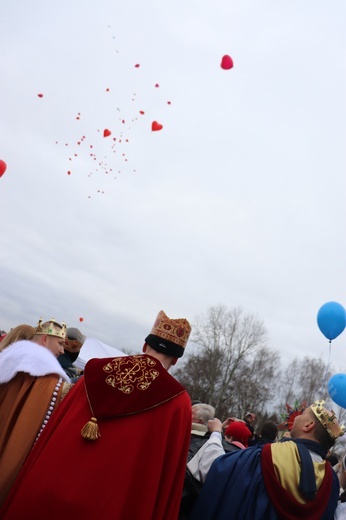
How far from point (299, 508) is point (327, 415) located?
714mm

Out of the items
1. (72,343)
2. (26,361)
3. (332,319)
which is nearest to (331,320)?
(332,319)

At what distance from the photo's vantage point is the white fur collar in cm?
314

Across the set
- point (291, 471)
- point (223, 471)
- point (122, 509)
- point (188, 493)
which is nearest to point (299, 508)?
point (291, 471)

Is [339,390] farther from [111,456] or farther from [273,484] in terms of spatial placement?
[111,456]

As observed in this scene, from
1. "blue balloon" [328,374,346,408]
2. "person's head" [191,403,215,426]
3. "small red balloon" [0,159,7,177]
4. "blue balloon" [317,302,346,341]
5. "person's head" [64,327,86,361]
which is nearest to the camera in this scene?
"person's head" [191,403,215,426]

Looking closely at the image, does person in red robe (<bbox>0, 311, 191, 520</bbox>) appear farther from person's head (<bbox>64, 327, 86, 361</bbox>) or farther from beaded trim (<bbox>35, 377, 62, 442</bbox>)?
person's head (<bbox>64, 327, 86, 361</bbox>)

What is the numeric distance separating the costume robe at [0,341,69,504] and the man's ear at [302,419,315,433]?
1.86 m

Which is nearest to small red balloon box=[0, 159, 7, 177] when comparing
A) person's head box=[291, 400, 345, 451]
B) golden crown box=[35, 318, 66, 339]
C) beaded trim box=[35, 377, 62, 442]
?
golden crown box=[35, 318, 66, 339]

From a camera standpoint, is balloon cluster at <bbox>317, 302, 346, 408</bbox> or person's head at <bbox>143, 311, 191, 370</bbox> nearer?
person's head at <bbox>143, 311, 191, 370</bbox>

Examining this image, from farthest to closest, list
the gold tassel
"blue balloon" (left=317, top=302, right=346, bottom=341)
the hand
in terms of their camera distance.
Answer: "blue balloon" (left=317, top=302, right=346, bottom=341) < the hand < the gold tassel

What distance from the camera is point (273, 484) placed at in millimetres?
2930

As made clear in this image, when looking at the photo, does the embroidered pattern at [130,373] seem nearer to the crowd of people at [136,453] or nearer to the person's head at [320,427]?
the crowd of people at [136,453]

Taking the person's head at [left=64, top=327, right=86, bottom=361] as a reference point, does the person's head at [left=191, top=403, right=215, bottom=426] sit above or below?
below

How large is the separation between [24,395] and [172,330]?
1191 millimetres
